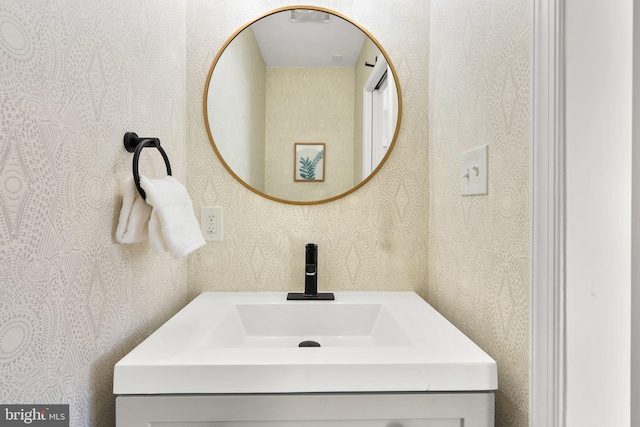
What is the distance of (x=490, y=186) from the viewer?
781mm

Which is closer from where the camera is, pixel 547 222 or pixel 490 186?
pixel 547 222

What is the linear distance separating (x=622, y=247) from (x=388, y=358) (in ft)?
1.34

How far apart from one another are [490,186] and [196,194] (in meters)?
0.86

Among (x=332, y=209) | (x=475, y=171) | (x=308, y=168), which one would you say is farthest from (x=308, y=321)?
(x=475, y=171)

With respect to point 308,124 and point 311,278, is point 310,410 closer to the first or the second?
point 311,278

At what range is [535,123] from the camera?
60cm

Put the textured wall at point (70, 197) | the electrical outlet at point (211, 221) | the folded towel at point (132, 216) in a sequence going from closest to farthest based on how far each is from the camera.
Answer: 1. the textured wall at point (70, 197)
2. the folded towel at point (132, 216)
3. the electrical outlet at point (211, 221)

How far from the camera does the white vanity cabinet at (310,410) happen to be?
0.61 m

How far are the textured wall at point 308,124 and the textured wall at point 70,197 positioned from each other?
1.30 feet

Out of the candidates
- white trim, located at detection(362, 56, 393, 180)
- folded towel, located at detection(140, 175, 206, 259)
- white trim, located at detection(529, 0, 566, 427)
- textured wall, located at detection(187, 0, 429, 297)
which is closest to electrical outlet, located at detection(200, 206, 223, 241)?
textured wall, located at detection(187, 0, 429, 297)

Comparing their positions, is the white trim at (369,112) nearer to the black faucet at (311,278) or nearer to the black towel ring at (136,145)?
the black faucet at (311,278)

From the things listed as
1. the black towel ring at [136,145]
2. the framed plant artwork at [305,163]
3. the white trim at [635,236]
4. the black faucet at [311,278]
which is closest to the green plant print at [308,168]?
the framed plant artwork at [305,163]

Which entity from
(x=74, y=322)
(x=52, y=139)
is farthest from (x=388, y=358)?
(x=52, y=139)

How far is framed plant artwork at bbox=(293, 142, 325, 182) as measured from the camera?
1190 mm
